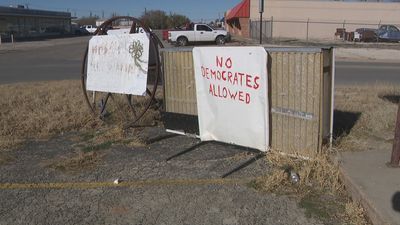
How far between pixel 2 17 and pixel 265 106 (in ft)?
238

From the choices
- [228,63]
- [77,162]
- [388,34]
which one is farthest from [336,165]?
[388,34]

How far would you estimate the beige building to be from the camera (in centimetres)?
5609

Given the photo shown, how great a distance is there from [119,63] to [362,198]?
179 inches

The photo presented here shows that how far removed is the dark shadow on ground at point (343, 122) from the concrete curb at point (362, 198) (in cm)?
159

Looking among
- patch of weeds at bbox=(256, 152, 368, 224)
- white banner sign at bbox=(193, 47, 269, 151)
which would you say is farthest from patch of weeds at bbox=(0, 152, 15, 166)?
patch of weeds at bbox=(256, 152, 368, 224)

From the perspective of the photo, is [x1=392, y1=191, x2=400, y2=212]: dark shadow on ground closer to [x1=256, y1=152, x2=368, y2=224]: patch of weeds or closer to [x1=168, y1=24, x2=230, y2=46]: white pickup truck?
[x1=256, y1=152, x2=368, y2=224]: patch of weeds

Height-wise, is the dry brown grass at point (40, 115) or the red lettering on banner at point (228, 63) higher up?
the red lettering on banner at point (228, 63)

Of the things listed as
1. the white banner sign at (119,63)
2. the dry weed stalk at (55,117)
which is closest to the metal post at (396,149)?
the dry weed stalk at (55,117)

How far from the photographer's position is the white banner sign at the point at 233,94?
19.5 ft

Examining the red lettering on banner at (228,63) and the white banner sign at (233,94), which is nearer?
the white banner sign at (233,94)

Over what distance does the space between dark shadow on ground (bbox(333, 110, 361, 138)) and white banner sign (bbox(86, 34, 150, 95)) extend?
9.28 ft

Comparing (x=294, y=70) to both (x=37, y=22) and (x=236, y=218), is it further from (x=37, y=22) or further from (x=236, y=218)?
(x=37, y=22)

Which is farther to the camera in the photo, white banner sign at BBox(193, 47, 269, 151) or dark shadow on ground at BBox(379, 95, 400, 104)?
dark shadow on ground at BBox(379, 95, 400, 104)

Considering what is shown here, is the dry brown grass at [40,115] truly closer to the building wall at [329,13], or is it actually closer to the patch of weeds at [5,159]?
the patch of weeds at [5,159]
